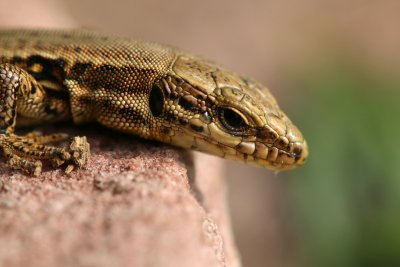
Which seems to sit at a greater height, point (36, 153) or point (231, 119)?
point (231, 119)

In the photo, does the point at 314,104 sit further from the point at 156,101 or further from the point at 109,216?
the point at 109,216

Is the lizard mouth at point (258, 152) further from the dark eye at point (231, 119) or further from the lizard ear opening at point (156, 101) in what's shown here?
the lizard ear opening at point (156, 101)

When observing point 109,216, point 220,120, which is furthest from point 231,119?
point 109,216

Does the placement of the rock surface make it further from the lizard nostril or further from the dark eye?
the lizard nostril

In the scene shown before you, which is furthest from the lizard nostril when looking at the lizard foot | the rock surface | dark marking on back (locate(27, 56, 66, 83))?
dark marking on back (locate(27, 56, 66, 83))

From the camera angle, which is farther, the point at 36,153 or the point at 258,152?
the point at 258,152

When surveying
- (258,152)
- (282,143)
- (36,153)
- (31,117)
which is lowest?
(31,117)

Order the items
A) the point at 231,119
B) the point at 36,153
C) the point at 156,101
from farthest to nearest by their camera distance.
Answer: the point at 156,101 < the point at 231,119 < the point at 36,153

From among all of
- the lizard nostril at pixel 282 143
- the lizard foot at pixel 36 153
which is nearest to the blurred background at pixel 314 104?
the lizard nostril at pixel 282 143

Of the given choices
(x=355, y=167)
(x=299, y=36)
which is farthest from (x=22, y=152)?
(x=299, y=36)
